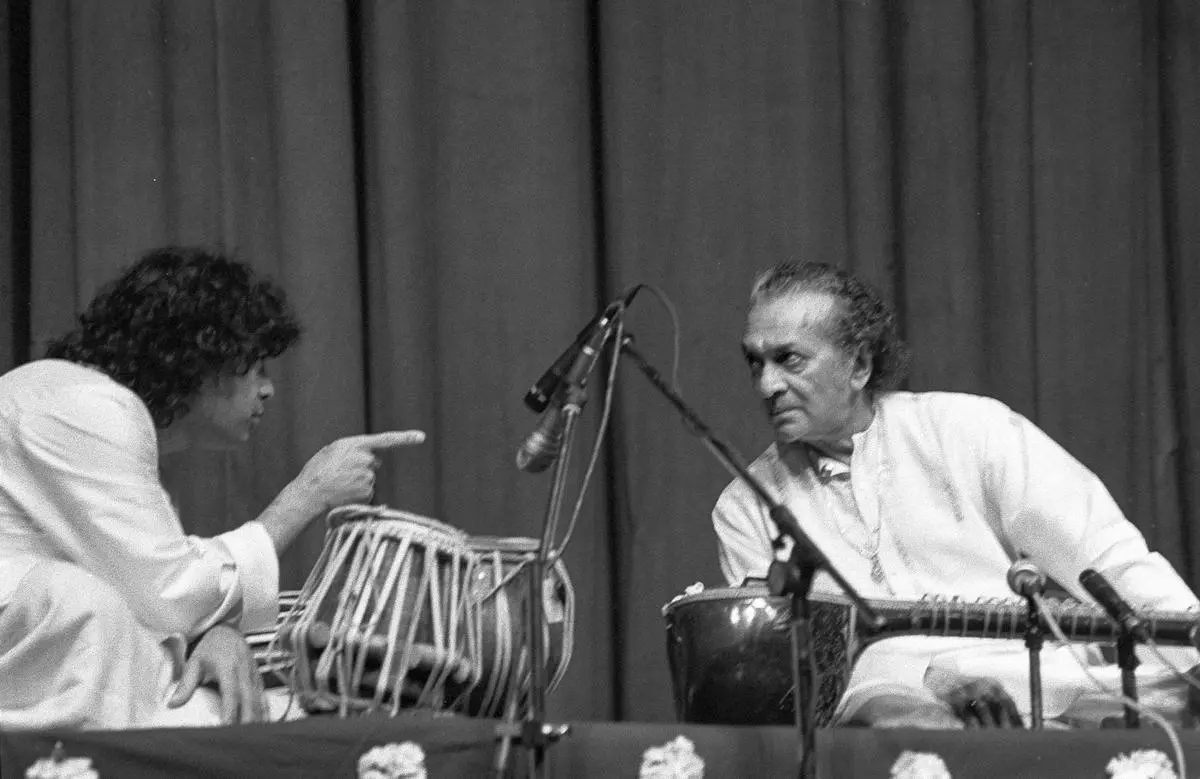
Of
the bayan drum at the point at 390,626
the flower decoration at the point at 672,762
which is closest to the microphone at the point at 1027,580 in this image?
the flower decoration at the point at 672,762

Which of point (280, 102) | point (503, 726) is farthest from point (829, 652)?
point (280, 102)

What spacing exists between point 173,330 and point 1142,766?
1.94 metres

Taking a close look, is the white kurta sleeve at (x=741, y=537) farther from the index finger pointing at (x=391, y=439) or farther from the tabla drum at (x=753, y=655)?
the index finger pointing at (x=391, y=439)

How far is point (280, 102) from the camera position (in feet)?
13.8

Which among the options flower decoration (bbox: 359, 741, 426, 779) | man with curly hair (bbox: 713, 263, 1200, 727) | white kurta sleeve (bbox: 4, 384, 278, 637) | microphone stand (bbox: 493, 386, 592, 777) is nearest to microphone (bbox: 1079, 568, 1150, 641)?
man with curly hair (bbox: 713, 263, 1200, 727)

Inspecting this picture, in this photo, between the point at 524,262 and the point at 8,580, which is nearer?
the point at 8,580

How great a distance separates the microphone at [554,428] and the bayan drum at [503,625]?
39 cm

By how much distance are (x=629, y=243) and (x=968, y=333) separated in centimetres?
93

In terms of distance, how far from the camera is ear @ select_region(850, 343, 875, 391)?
3.82m

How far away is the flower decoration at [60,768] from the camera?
2467 millimetres

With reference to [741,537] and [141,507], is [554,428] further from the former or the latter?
[741,537]

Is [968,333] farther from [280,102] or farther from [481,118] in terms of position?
[280,102]

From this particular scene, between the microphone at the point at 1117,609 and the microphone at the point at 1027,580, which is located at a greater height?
the microphone at the point at 1027,580

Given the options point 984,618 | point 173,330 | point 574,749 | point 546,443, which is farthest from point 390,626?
point 984,618
